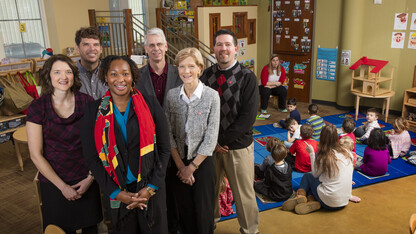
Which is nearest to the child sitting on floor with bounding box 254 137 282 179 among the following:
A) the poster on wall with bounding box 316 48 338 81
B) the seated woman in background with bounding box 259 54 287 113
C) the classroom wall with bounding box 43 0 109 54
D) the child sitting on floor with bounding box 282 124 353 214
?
the child sitting on floor with bounding box 282 124 353 214

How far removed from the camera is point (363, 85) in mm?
6434

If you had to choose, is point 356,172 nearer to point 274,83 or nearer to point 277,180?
point 277,180

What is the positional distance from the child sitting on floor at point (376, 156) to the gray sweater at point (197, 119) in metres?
2.48

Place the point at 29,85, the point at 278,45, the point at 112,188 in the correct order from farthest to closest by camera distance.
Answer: the point at 278,45, the point at 29,85, the point at 112,188

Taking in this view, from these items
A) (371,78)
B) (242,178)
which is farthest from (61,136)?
(371,78)

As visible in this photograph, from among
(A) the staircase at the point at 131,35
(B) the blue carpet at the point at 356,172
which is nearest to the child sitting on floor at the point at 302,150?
(B) the blue carpet at the point at 356,172

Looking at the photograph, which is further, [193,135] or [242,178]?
[242,178]

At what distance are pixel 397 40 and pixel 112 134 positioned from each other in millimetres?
6115

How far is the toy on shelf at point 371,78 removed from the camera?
20.4 feet

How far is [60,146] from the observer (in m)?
2.26

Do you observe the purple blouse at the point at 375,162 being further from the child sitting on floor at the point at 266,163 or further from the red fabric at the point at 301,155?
the child sitting on floor at the point at 266,163

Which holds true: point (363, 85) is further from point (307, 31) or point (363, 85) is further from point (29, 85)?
point (29, 85)

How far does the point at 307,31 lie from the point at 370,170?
13.3 feet

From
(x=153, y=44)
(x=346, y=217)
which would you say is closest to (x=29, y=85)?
(x=153, y=44)
